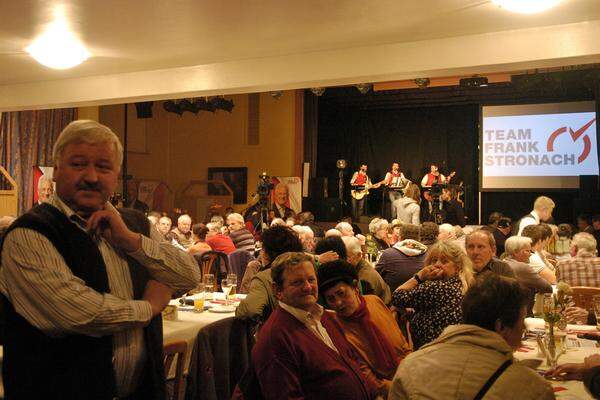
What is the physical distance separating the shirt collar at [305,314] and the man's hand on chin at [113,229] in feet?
A: 3.71

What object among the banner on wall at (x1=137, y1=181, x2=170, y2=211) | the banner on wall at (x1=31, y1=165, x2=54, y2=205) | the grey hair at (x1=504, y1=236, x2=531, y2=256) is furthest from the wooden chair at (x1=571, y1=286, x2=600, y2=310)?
the banner on wall at (x1=137, y1=181, x2=170, y2=211)

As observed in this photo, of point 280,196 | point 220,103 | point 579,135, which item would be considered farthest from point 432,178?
point 220,103

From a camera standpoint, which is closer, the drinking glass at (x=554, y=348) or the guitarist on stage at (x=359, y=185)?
the drinking glass at (x=554, y=348)

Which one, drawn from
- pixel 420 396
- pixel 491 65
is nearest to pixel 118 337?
pixel 420 396

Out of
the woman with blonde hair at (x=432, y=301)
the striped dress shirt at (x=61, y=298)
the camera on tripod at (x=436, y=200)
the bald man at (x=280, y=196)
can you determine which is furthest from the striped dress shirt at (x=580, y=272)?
the bald man at (x=280, y=196)

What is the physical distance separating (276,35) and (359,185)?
34.3ft

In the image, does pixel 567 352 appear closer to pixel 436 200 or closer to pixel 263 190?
pixel 263 190

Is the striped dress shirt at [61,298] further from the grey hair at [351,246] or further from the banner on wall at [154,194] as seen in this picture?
the banner on wall at [154,194]

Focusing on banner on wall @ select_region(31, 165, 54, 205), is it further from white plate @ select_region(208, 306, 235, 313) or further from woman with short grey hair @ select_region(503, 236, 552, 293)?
woman with short grey hair @ select_region(503, 236, 552, 293)

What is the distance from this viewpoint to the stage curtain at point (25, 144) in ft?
42.4

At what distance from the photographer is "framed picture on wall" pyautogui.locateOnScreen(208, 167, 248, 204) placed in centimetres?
1678

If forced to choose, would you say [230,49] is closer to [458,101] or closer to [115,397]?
[115,397]

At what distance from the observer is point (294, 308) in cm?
263

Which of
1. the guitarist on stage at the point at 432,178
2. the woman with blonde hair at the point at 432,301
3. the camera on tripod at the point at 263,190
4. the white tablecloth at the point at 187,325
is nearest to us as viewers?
the woman with blonde hair at the point at 432,301
